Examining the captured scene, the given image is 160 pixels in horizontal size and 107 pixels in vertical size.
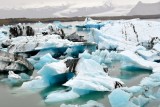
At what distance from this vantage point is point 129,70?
707cm

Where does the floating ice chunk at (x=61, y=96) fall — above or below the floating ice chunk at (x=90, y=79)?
below

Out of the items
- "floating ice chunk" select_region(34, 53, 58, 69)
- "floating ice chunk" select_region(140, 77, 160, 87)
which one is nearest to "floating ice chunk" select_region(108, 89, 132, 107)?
"floating ice chunk" select_region(140, 77, 160, 87)

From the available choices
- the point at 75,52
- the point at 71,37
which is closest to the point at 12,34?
the point at 71,37

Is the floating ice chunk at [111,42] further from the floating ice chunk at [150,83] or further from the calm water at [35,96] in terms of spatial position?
the floating ice chunk at [150,83]

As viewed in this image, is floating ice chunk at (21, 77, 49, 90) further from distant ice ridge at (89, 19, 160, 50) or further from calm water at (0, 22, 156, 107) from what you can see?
distant ice ridge at (89, 19, 160, 50)

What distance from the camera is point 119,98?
429 cm

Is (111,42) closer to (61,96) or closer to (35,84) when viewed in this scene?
(35,84)

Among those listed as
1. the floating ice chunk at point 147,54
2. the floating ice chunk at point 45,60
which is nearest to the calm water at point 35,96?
the floating ice chunk at point 45,60

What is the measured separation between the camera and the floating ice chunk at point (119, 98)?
4242 millimetres

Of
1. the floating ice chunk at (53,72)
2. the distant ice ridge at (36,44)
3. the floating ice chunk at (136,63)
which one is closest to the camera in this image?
the floating ice chunk at (53,72)

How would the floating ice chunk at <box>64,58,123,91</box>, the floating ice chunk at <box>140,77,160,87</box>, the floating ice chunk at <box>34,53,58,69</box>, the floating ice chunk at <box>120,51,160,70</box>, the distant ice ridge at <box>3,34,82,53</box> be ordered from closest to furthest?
1. the floating ice chunk at <box>64,58,123,91</box>
2. the floating ice chunk at <box>140,77,160,87</box>
3. the floating ice chunk at <box>120,51,160,70</box>
4. the floating ice chunk at <box>34,53,58,69</box>
5. the distant ice ridge at <box>3,34,82,53</box>

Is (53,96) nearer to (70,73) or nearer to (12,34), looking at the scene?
(70,73)

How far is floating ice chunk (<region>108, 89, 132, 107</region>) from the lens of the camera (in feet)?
13.9

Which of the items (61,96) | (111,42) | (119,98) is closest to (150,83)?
(119,98)
